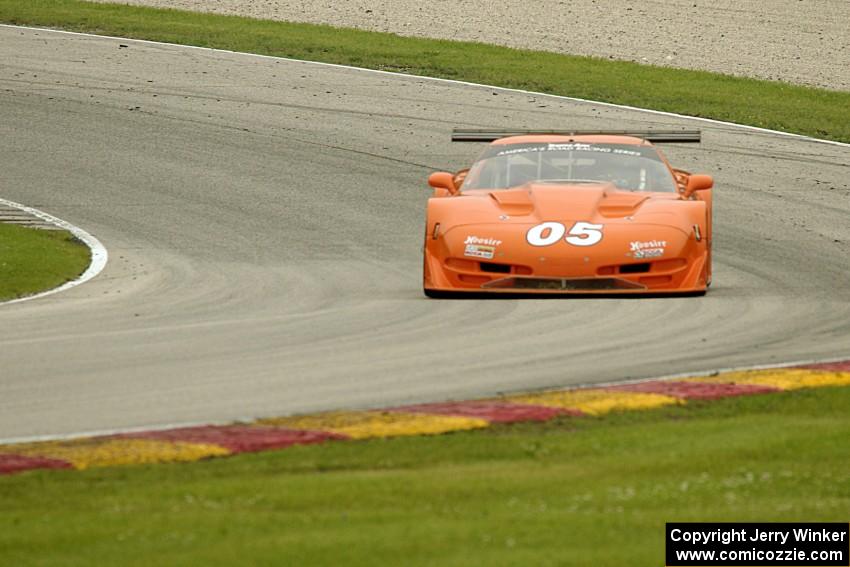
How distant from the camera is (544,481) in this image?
7.06 meters

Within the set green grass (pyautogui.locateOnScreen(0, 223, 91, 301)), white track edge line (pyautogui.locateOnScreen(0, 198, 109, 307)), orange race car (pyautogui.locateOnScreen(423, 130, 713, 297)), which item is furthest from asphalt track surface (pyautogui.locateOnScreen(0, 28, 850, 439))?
green grass (pyautogui.locateOnScreen(0, 223, 91, 301))

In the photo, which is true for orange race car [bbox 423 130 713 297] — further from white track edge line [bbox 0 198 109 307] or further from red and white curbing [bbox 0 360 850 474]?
white track edge line [bbox 0 198 109 307]

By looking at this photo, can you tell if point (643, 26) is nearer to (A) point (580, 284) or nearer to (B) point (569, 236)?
(B) point (569, 236)

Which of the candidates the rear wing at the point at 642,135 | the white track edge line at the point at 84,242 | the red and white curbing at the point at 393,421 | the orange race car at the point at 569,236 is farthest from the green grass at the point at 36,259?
the red and white curbing at the point at 393,421

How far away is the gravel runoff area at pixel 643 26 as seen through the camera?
28.2 m

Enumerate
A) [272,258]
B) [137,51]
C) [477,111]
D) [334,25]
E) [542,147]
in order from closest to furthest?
[542,147]
[272,258]
[477,111]
[137,51]
[334,25]

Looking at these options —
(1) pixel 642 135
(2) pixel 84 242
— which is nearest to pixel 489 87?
(2) pixel 84 242

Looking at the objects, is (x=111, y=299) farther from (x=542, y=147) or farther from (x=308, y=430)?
(x=308, y=430)

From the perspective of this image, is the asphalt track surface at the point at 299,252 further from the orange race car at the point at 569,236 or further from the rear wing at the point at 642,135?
the rear wing at the point at 642,135

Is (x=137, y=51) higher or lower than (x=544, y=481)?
higher

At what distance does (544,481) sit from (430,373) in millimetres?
2453

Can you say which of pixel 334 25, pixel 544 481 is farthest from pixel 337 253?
pixel 334 25
